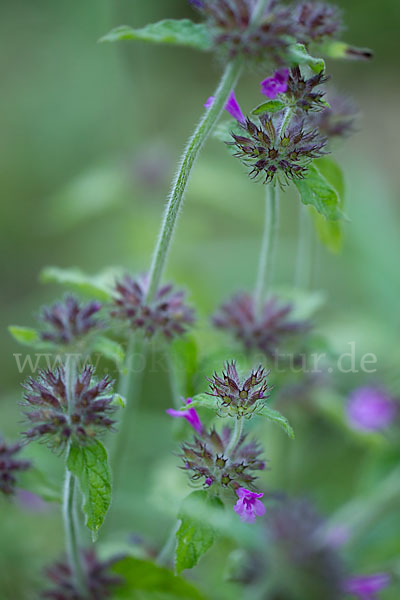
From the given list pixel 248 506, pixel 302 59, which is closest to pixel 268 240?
pixel 302 59

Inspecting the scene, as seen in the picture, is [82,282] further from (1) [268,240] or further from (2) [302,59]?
(2) [302,59]

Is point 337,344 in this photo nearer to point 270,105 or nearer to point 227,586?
point 227,586

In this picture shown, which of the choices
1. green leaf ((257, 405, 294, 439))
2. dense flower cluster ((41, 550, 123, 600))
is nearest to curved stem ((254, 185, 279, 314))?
green leaf ((257, 405, 294, 439))

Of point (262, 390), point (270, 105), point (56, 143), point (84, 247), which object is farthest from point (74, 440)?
point (56, 143)

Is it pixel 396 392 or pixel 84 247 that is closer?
pixel 396 392

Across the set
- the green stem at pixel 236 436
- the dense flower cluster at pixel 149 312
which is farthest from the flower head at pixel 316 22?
the green stem at pixel 236 436

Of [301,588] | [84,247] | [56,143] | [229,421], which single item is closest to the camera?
[229,421]

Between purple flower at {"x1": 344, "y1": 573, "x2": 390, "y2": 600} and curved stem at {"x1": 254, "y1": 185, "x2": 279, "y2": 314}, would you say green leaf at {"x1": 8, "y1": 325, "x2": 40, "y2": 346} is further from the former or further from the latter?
purple flower at {"x1": 344, "y1": 573, "x2": 390, "y2": 600}
